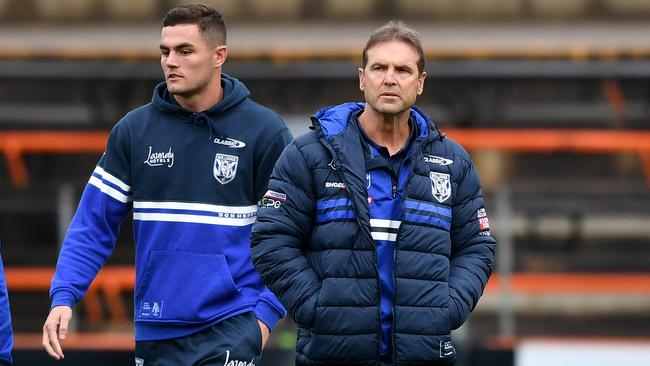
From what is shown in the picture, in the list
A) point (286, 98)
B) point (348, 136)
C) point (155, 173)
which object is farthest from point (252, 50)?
point (348, 136)

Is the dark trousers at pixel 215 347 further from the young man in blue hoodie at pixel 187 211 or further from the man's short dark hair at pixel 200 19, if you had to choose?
the man's short dark hair at pixel 200 19

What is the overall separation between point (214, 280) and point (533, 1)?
7.46 metres

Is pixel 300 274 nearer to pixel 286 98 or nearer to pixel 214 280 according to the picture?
pixel 214 280

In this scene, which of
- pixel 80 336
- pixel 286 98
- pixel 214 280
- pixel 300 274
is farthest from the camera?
pixel 286 98

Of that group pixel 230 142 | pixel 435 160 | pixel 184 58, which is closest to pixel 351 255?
pixel 435 160

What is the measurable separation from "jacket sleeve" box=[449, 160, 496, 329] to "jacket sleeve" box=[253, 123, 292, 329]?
0.91 meters

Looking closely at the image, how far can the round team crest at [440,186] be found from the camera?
4656mm

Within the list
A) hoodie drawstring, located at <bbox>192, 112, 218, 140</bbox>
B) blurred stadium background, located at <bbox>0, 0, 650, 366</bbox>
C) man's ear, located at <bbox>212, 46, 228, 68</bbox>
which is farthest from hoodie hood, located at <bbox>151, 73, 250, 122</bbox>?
blurred stadium background, located at <bbox>0, 0, 650, 366</bbox>

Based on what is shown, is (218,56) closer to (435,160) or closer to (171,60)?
(171,60)

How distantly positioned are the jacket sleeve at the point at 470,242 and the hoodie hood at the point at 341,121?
173 millimetres

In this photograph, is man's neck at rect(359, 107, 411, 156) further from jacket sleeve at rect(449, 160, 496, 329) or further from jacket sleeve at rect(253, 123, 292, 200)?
jacket sleeve at rect(253, 123, 292, 200)

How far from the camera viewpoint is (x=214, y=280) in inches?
211

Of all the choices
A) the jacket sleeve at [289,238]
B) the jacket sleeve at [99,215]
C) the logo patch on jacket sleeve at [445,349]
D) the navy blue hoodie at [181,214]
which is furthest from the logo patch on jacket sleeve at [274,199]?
the jacket sleeve at [99,215]

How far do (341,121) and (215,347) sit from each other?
3.52 feet
